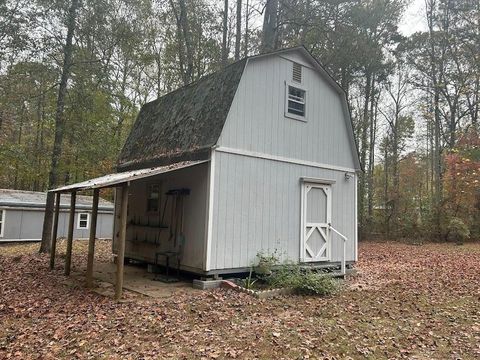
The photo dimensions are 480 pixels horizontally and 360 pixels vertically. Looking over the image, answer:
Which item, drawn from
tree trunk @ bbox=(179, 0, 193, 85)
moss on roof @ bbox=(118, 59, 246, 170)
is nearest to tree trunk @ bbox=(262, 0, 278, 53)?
tree trunk @ bbox=(179, 0, 193, 85)

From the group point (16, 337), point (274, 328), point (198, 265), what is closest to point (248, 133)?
point (198, 265)

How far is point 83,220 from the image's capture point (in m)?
21.3

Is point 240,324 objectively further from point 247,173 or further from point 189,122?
point 189,122

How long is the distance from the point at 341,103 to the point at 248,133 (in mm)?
3757

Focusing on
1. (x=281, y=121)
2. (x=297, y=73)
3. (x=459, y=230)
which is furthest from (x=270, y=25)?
(x=459, y=230)

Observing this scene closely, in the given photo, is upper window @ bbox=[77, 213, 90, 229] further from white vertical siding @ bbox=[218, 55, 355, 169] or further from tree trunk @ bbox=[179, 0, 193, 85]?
white vertical siding @ bbox=[218, 55, 355, 169]

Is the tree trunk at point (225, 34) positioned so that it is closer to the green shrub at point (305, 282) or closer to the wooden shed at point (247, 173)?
the wooden shed at point (247, 173)

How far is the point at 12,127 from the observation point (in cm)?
1280

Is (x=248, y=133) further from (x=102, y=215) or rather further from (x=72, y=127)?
(x=102, y=215)

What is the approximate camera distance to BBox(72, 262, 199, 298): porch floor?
789cm

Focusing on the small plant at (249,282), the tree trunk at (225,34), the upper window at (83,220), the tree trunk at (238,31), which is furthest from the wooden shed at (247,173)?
the upper window at (83,220)

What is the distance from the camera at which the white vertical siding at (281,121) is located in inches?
366

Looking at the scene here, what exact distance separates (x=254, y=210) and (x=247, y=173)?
35.7 inches

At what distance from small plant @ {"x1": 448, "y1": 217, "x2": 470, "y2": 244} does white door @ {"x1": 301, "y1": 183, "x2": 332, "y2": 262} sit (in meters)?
14.0
